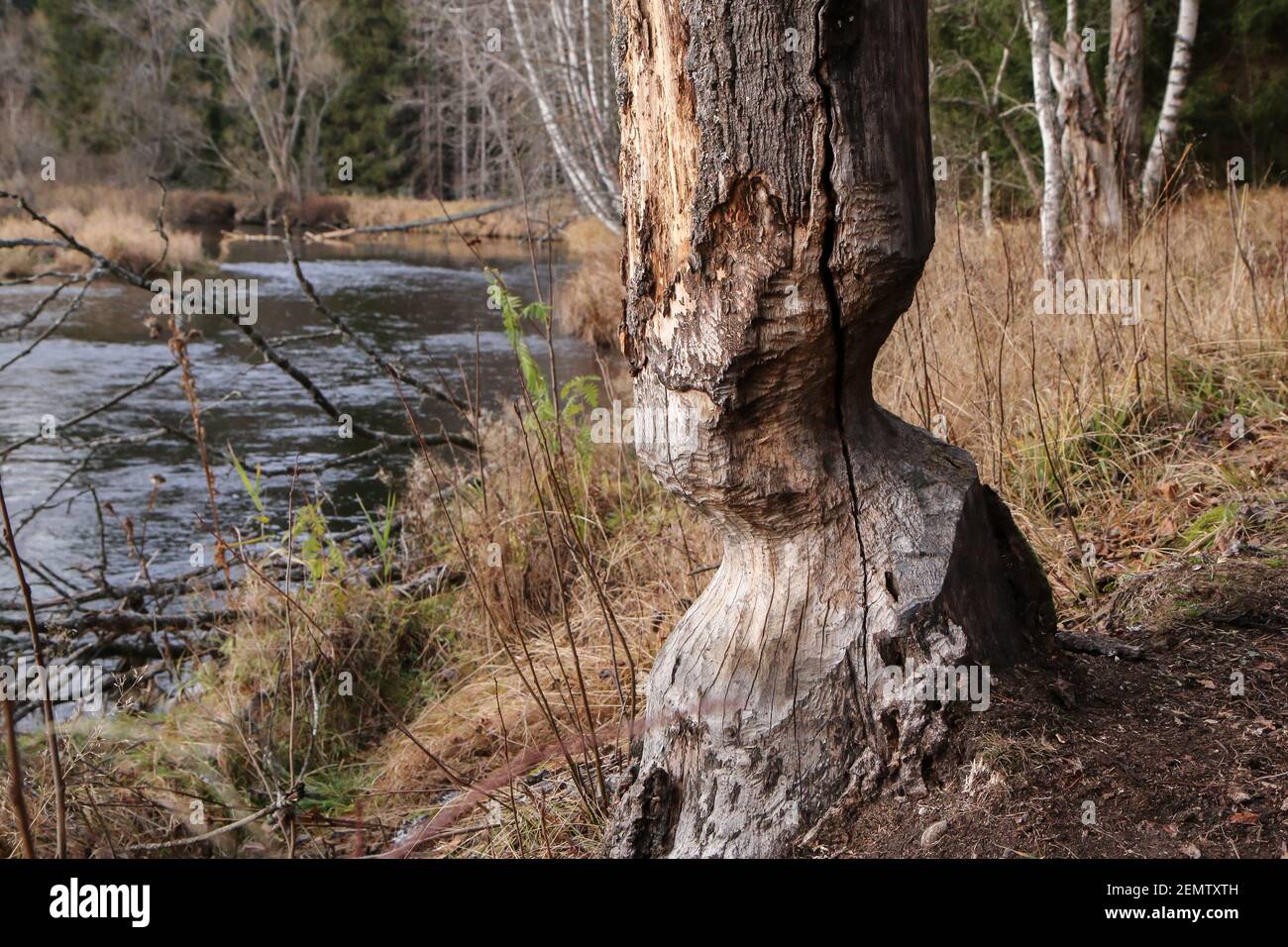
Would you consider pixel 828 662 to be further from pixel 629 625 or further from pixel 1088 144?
pixel 1088 144

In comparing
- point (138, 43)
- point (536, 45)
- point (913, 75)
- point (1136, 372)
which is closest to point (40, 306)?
point (913, 75)

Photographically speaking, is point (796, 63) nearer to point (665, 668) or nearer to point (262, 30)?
point (665, 668)

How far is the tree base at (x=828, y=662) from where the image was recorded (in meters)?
2.33

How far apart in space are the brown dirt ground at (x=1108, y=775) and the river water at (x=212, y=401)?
A: 5.63 ft

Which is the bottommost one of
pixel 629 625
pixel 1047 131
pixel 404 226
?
pixel 629 625

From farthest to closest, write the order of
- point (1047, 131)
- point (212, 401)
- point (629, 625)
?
point (212, 401)
point (1047, 131)
point (629, 625)

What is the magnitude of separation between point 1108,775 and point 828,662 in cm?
61

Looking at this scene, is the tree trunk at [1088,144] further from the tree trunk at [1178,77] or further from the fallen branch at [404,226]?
the fallen branch at [404,226]

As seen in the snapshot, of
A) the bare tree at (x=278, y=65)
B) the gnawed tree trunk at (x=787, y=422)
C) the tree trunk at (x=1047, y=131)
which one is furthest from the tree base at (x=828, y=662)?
the bare tree at (x=278, y=65)

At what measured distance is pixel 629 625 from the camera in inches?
167

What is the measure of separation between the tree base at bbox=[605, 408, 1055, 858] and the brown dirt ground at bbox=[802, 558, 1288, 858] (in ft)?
0.22

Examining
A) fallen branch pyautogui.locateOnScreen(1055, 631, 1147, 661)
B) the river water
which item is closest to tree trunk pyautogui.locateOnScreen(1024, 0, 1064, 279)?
the river water

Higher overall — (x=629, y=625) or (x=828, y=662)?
(x=828, y=662)

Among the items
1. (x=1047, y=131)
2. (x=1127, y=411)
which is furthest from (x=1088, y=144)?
(x=1127, y=411)
